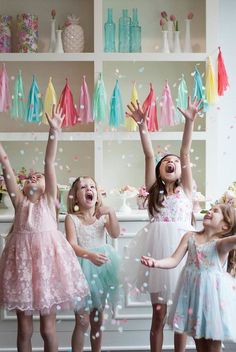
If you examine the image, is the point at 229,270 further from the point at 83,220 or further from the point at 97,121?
the point at 97,121

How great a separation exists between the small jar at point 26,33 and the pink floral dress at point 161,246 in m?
1.23

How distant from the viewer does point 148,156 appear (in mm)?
3135

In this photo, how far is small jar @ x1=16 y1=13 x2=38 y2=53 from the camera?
371 cm

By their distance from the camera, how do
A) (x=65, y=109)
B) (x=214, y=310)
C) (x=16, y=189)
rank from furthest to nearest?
(x=65, y=109), (x=16, y=189), (x=214, y=310)

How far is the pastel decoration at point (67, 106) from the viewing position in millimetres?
3662

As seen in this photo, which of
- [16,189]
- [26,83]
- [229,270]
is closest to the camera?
[229,270]

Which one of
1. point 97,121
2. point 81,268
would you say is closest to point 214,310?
point 81,268

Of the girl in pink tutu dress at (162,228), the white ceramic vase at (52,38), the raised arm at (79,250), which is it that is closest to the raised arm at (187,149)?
the girl in pink tutu dress at (162,228)

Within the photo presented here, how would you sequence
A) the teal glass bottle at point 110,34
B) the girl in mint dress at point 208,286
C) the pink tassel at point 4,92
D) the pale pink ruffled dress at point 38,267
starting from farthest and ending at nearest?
the teal glass bottle at point 110,34 → the pink tassel at point 4,92 → the pale pink ruffled dress at point 38,267 → the girl in mint dress at point 208,286

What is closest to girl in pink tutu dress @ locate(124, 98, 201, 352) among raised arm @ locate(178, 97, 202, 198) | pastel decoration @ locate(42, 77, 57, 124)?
raised arm @ locate(178, 97, 202, 198)

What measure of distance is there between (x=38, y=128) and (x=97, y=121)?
15.6 inches

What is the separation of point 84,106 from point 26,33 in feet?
1.68

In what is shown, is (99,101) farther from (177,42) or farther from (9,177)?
(9,177)

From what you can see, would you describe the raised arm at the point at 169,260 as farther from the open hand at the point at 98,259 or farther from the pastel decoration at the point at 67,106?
the pastel decoration at the point at 67,106
